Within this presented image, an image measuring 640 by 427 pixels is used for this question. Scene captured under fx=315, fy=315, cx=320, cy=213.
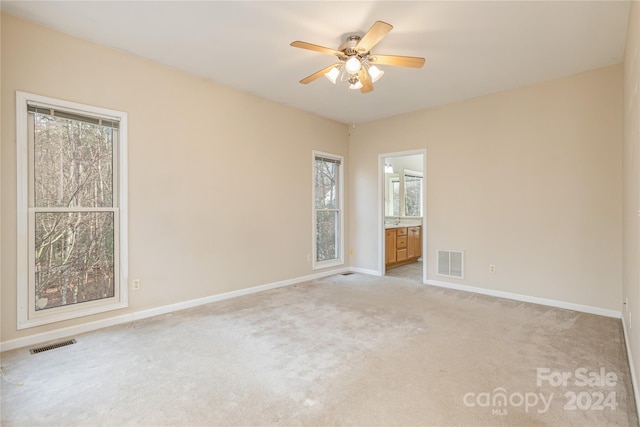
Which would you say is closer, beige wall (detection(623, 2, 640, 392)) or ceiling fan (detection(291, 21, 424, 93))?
beige wall (detection(623, 2, 640, 392))

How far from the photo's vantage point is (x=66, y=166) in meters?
2.96

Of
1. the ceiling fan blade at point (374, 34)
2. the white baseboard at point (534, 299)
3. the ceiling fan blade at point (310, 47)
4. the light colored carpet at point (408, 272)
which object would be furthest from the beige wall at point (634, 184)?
the light colored carpet at point (408, 272)

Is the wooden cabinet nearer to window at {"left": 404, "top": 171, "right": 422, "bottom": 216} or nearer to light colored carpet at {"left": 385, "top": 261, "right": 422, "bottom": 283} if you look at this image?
light colored carpet at {"left": 385, "top": 261, "right": 422, "bottom": 283}

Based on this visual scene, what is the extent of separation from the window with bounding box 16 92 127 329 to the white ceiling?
0.83 metres

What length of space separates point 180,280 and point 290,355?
6.03ft

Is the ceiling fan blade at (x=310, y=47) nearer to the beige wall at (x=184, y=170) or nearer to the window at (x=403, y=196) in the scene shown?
the beige wall at (x=184, y=170)

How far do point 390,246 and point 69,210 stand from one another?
4.95 meters

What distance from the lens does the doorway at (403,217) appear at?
554 centimetres

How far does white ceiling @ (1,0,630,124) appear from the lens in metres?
2.50

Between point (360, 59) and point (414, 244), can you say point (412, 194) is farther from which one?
point (360, 59)

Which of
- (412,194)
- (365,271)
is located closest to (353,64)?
(365,271)

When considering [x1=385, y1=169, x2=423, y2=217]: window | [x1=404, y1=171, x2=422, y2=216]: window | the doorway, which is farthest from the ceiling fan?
[x1=404, y1=171, x2=422, y2=216]: window

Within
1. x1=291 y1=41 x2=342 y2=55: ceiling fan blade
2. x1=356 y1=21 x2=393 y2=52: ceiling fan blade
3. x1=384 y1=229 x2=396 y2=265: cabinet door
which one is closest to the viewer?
x1=356 y1=21 x2=393 y2=52: ceiling fan blade

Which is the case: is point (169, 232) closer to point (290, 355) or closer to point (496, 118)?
point (290, 355)
